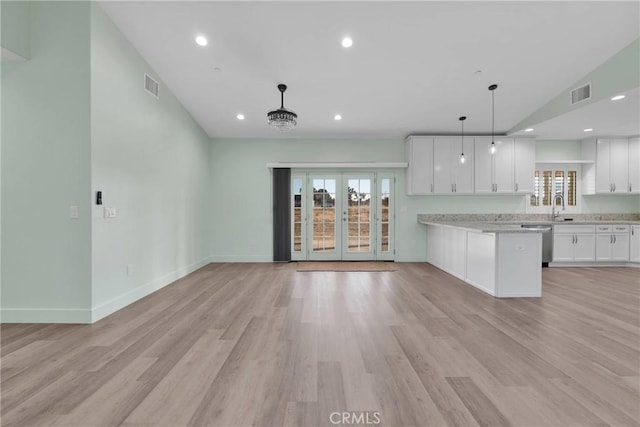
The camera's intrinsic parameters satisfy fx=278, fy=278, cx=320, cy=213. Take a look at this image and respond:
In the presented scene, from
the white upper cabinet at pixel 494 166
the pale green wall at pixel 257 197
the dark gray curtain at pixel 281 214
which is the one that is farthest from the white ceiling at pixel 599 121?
the dark gray curtain at pixel 281 214

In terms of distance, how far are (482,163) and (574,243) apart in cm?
244

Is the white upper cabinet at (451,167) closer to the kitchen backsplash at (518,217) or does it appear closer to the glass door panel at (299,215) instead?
the kitchen backsplash at (518,217)

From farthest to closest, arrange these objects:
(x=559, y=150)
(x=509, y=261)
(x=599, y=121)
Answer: (x=559, y=150) < (x=599, y=121) < (x=509, y=261)

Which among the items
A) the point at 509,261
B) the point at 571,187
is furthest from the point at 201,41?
the point at 571,187

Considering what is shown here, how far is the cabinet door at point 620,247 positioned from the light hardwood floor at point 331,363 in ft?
8.79

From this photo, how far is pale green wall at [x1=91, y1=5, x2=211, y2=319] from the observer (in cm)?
309

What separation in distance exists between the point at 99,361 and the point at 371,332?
2.28 metres

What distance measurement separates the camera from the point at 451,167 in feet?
19.5

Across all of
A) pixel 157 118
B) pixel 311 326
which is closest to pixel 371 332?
pixel 311 326

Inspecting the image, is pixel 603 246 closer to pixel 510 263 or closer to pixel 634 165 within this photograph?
pixel 634 165

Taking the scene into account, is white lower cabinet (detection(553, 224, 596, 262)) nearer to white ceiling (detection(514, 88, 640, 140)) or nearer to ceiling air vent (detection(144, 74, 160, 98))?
white ceiling (detection(514, 88, 640, 140))

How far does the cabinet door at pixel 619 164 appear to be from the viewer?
592cm

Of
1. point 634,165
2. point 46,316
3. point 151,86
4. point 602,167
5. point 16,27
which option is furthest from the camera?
point 602,167

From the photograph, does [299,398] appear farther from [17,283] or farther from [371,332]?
[17,283]
